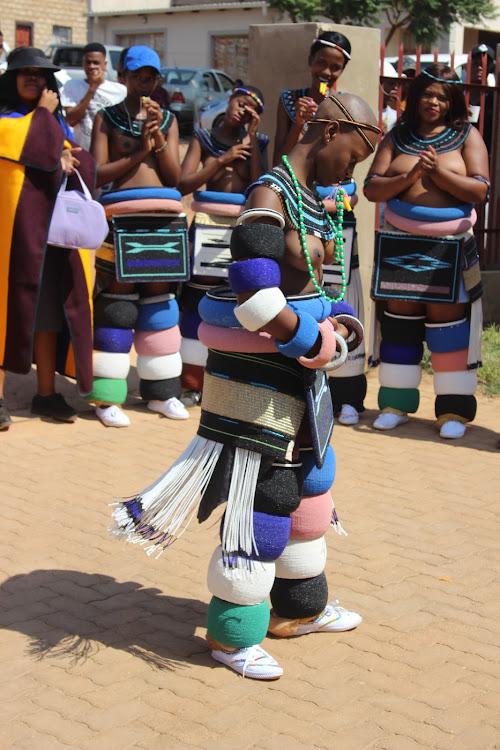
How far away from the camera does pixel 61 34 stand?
119 ft

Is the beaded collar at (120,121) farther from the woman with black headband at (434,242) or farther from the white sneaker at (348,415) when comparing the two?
the white sneaker at (348,415)

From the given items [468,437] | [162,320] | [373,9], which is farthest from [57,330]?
[373,9]

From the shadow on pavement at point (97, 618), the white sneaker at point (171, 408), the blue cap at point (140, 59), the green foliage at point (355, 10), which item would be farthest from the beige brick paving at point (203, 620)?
the green foliage at point (355, 10)

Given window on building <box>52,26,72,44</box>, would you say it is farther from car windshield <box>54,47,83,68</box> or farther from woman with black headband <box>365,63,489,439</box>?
woman with black headband <box>365,63,489,439</box>

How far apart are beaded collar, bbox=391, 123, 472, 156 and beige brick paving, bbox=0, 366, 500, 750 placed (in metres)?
1.96

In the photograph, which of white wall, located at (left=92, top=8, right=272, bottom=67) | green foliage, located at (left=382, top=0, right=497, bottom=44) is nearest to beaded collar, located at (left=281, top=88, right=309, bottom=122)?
green foliage, located at (left=382, top=0, right=497, bottom=44)

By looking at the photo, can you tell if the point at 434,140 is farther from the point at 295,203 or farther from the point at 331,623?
the point at 331,623

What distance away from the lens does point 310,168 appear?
3350 mm

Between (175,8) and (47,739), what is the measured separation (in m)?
34.1

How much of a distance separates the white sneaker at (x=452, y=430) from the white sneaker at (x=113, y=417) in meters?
2.07

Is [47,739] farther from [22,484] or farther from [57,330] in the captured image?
[57,330]

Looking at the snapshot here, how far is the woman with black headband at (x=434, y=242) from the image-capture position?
606cm

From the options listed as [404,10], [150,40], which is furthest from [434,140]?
[150,40]

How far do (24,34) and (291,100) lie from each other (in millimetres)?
31921
